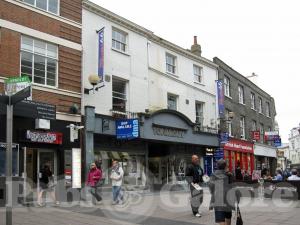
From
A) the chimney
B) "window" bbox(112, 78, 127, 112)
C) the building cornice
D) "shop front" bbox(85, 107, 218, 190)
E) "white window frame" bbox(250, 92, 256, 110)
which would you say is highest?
the chimney

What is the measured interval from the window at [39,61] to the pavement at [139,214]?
5.07 m

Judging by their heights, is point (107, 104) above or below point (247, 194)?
above

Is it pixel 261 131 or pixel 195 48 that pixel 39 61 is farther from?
pixel 261 131

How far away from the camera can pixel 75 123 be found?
1833 centimetres

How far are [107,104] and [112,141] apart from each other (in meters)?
1.77

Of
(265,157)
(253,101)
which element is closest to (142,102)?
(253,101)

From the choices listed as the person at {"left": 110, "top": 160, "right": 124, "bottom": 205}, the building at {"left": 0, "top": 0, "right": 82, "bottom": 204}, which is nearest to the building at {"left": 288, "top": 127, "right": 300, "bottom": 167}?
the building at {"left": 0, "top": 0, "right": 82, "bottom": 204}

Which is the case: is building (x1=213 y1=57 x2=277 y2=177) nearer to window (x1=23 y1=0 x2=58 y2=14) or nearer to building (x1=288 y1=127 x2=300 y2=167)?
window (x1=23 y1=0 x2=58 y2=14)

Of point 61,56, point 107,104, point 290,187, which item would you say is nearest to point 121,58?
point 107,104

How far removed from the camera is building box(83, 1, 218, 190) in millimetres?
19703

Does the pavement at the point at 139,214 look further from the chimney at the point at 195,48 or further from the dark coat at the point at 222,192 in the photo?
the chimney at the point at 195,48

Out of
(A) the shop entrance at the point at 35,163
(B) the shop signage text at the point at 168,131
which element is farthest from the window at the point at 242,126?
(A) the shop entrance at the point at 35,163

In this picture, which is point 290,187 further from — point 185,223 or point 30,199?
point 30,199

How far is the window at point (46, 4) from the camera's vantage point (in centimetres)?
1745
